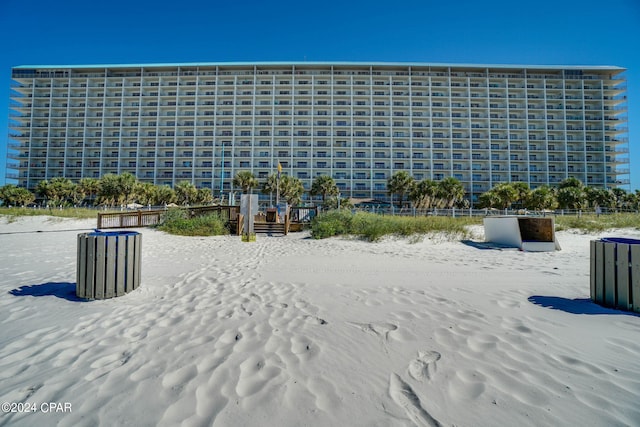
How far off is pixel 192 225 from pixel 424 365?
511 inches

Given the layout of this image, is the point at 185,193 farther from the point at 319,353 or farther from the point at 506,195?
the point at 319,353

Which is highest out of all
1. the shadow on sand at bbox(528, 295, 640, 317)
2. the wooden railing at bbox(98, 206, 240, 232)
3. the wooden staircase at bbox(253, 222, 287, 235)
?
the wooden railing at bbox(98, 206, 240, 232)

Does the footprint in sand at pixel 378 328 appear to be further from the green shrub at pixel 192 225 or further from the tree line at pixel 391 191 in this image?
the tree line at pixel 391 191

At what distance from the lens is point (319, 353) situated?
100.0 inches

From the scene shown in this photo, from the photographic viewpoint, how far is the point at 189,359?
243 cm

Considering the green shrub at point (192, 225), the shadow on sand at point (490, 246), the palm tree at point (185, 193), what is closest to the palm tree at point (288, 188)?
the palm tree at point (185, 193)

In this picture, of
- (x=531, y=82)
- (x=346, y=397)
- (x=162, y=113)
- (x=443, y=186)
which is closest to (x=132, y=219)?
(x=346, y=397)

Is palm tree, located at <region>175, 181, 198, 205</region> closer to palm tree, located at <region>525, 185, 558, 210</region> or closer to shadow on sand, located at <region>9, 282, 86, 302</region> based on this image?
shadow on sand, located at <region>9, 282, 86, 302</region>

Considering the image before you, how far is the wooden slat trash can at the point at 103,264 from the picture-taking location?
384 cm

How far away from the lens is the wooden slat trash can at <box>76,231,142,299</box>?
12.6ft

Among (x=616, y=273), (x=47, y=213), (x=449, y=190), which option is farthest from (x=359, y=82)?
(x=616, y=273)

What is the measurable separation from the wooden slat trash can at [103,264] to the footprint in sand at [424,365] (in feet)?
13.1

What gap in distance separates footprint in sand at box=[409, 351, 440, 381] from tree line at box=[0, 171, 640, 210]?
34.5 metres

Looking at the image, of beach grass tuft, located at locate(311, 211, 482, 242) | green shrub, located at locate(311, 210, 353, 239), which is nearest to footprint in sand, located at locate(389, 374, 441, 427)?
beach grass tuft, located at locate(311, 211, 482, 242)
